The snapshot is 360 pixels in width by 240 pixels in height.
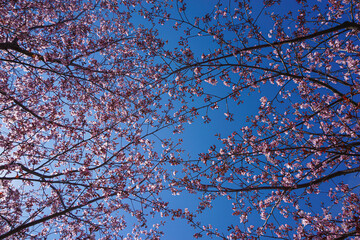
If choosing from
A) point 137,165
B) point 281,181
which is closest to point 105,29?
point 137,165

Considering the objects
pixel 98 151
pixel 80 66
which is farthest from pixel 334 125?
pixel 80 66

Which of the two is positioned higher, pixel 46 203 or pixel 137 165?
pixel 137 165

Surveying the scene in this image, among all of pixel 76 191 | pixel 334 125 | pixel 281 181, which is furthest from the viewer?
pixel 76 191

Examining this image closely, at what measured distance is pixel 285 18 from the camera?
240 inches

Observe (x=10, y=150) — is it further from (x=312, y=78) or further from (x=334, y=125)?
(x=334, y=125)

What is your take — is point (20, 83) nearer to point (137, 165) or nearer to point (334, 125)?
point (137, 165)

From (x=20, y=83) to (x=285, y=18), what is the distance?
10373mm

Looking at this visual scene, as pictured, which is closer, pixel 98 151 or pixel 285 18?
pixel 285 18

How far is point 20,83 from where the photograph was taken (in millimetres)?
8211

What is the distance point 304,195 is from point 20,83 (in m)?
11.1

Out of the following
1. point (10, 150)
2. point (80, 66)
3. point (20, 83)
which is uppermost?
point (20, 83)

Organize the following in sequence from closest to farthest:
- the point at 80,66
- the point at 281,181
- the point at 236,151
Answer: the point at 281,181, the point at 236,151, the point at 80,66

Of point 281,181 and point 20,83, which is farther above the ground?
point 20,83

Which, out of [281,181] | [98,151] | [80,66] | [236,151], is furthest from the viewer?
[98,151]
